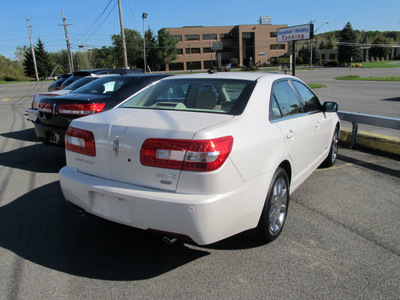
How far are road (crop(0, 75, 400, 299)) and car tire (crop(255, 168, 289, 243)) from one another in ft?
0.42

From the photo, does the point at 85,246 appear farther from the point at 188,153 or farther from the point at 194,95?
the point at 194,95

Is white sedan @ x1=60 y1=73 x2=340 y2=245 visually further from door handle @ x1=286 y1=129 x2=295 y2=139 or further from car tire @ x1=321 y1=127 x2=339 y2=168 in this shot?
car tire @ x1=321 y1=127 x2=339 y2=168

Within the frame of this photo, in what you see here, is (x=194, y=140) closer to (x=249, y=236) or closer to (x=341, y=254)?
(x=249, y=236)

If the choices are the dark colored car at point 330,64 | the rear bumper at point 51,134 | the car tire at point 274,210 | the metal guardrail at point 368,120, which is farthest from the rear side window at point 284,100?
the dark colored car at point 330,64

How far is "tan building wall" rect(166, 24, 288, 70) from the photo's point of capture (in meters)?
97.5

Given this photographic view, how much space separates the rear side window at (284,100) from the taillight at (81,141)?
1.72 meters

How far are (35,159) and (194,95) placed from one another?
13.9ft

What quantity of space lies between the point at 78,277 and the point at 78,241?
23.8 inches

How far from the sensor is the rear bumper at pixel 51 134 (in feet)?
18.0

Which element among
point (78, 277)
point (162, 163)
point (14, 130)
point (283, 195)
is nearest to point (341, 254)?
point (283, 195)

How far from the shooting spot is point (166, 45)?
90188mm

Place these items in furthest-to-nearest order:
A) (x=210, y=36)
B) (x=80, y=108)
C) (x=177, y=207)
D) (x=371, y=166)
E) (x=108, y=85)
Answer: (x=210, y=36), (x=108, y=85), (x=371, y=166), (x=80, y=108), (x=177, y=207)

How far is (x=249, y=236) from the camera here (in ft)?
9.84

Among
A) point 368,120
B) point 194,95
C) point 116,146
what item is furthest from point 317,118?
point 116,146
